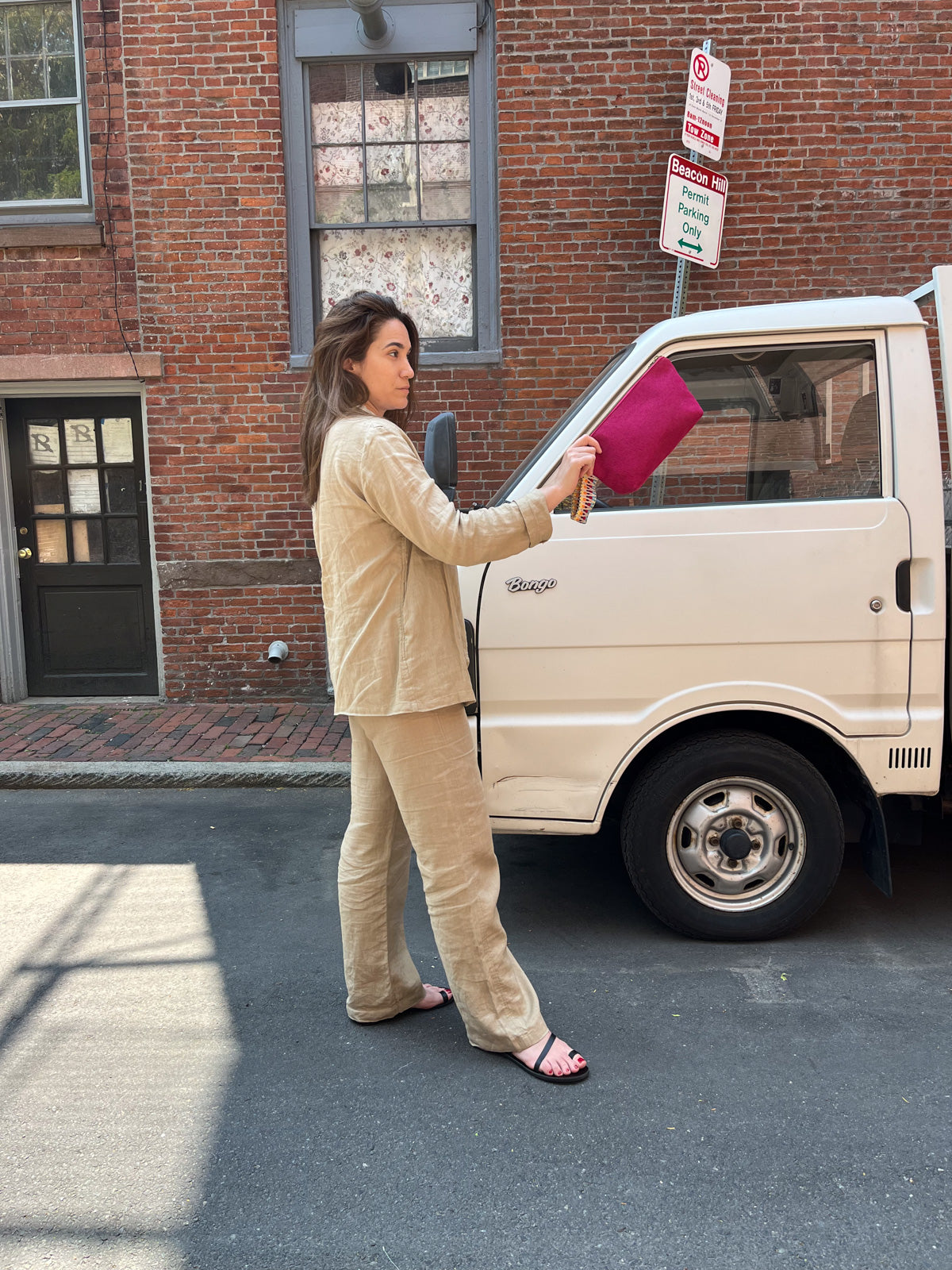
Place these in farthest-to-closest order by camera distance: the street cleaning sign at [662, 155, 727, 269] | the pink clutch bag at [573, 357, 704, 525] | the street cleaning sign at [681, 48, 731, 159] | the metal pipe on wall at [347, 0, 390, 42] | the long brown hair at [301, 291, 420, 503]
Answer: the metal pipe on wall at [347, 0, 390, 42]
the street cleaning sign at [681, 48, 731, 159]
the street cleaning sign at [662, 155, 727, 269]
the pink clutch bag at [573, 357, 704, 525]
the long brown hair at [301, 291, 420, 503]

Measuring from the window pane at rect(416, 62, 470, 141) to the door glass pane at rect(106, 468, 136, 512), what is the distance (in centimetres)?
337

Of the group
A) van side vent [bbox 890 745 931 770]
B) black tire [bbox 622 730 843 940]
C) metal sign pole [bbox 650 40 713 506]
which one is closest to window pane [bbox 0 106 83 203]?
metal sign pole [bbox 650 40 713 506]

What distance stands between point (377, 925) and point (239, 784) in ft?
9.89

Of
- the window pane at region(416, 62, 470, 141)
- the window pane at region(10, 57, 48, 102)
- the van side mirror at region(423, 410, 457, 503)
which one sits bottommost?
the van side mirror at region(423, 410, 457, 503)

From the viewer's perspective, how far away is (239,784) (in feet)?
19.3

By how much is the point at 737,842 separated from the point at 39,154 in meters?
7.28

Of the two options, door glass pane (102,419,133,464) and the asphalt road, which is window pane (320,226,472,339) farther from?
the asphalt road

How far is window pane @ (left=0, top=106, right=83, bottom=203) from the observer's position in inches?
296

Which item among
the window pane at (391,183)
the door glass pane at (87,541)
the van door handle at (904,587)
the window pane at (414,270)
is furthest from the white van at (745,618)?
the door glass pane at (87,541)

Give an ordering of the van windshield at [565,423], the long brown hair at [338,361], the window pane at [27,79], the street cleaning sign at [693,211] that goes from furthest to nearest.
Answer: the window pane at [27,79], the street cleaning sign at [693,211], the van windshield at [565,423], the long brown hair at [338,361]

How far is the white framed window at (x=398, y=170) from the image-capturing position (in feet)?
23.8

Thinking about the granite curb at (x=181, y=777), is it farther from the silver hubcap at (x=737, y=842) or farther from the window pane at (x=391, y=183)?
the window pane at (x=391, y=183)

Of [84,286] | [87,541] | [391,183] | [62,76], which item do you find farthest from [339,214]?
[87,541]

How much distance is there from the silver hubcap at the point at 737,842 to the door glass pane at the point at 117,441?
5.82 m
